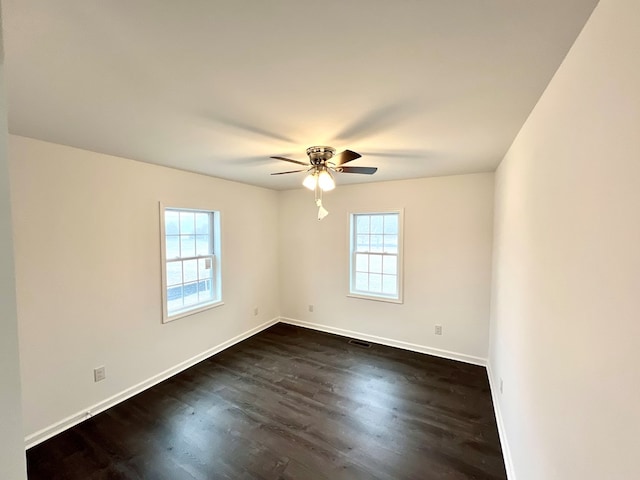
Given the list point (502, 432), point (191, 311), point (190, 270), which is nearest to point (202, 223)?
point (190, 270)

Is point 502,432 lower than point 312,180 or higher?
lower

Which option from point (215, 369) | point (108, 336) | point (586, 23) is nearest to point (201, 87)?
point (586, 23)

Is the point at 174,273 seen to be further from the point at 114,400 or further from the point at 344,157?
the point at 344,157

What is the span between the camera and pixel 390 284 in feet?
13.4

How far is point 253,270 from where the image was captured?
4.39 m

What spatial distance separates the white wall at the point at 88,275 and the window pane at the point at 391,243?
8.33 feet

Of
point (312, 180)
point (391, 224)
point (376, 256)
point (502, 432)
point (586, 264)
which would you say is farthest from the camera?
point (376, 256)

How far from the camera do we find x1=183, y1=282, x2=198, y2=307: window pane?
3.48 m

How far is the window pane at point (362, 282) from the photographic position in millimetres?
4266

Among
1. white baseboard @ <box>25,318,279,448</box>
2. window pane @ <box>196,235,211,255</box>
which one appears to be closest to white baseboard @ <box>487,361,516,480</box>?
white baseboard @ <box>25,318,279,448</box>

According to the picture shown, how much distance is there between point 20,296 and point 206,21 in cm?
253

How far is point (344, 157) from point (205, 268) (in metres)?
2.62

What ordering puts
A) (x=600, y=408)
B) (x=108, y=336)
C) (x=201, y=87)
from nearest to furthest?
(x=600, y=408) → (x=201, y=87) → (x=108, y=336)

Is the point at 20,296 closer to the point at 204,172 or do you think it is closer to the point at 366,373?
the point at 204,172
